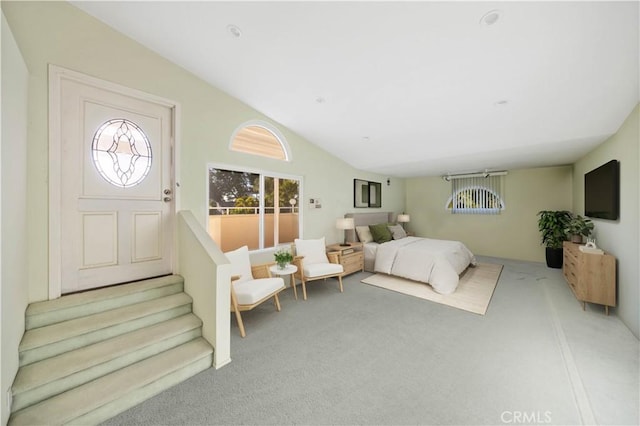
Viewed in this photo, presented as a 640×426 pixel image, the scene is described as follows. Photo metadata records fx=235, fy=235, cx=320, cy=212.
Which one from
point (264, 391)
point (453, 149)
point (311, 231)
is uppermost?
point (453, 149)

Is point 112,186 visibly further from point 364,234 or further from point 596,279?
point 596,279

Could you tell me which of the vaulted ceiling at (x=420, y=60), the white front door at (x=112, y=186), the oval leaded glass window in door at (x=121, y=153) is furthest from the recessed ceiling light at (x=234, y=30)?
the oval leaded glass window in door at (x=121, y=153)

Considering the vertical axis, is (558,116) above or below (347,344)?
above

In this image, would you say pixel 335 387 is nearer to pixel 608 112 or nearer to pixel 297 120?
pixel 297 120

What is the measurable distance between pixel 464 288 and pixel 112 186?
16.5ft

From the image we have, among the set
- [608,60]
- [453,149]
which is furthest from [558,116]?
[453,149]

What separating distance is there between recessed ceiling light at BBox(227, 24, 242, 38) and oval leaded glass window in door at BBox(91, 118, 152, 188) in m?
1.46

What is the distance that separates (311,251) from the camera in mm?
4066

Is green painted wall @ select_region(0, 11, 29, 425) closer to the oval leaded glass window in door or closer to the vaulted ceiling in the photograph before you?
the oval leaded glass window in door

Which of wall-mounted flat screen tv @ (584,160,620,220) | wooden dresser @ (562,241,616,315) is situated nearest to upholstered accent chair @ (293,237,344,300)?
wooden dresser @ (562,241,616,315)

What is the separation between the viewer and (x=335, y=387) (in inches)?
71.8

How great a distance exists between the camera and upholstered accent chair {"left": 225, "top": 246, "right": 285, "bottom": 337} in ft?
8.64

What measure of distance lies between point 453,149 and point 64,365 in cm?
555

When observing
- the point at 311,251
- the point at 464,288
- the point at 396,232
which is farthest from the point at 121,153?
the point at 396,232
